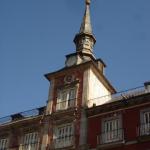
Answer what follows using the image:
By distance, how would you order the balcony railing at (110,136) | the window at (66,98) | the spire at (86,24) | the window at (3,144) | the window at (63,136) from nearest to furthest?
the balcony railing at (110,136) → the window at (63,136) → the window at (66,98) → the window at (3,144) → the spire at (86,24)

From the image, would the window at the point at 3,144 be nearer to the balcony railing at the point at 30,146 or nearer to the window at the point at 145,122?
the balcony railing at the point at 30,146

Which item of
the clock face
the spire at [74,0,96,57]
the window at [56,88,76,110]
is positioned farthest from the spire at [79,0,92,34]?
the window at [56,88,76,110]

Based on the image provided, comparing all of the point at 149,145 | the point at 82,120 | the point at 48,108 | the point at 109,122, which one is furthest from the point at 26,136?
the point at 149,145

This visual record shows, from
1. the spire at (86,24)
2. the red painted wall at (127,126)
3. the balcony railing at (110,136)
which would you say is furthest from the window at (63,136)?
the spire at (86,24)

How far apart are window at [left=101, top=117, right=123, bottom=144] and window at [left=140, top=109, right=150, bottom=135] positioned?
6.27 feet

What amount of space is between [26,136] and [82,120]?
6345 mm

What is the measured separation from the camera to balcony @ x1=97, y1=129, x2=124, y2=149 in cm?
3594

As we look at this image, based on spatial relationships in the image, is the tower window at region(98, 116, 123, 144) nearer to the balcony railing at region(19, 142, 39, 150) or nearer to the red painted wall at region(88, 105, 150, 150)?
the red painted wall at region(88, 105, 150, 150)

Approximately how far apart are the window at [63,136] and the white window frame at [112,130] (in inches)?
129

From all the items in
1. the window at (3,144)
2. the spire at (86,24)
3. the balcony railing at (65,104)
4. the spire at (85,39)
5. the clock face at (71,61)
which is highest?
the spire at (86,24)

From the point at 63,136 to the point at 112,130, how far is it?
4913 millimetres

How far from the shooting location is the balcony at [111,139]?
3594 cm

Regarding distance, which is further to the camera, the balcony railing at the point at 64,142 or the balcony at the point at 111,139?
the balcony railing at the point at 64,142

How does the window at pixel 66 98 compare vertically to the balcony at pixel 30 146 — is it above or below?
above
